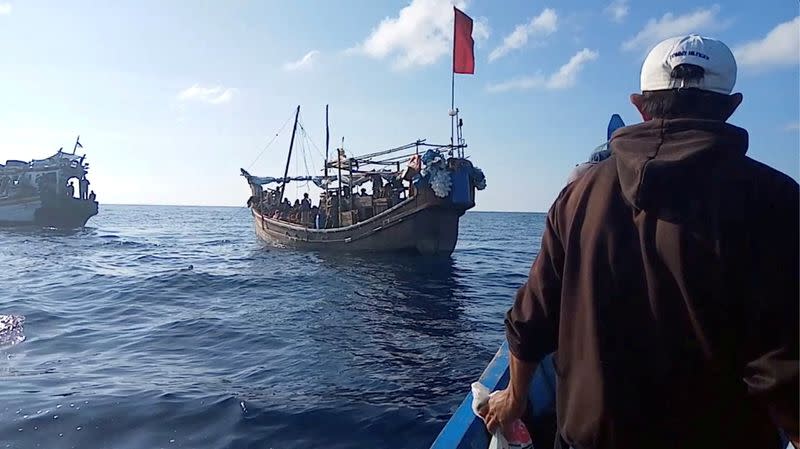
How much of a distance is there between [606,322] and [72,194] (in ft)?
167

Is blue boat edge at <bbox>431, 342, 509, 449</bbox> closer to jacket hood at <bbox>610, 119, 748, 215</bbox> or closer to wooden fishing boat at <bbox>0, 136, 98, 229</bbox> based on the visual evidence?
jacket hood at <bbox>610, 119, 748, 215</bbox>

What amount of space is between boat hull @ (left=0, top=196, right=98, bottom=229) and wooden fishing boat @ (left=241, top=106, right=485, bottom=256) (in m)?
23.6

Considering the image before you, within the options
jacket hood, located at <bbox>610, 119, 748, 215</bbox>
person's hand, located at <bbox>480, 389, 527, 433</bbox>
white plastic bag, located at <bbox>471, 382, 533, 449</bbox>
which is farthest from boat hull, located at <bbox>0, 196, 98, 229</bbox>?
jacket hood, located at <bbox>610, 119, 748, 215</bbox>

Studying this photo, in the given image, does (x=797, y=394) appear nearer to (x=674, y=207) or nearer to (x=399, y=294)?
(x=674, y=207)

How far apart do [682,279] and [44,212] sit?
4959 cm

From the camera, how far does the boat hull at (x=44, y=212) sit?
41.9 m

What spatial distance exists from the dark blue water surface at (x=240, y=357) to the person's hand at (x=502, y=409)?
11.0ft

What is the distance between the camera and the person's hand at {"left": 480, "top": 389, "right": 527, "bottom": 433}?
85.4 inches

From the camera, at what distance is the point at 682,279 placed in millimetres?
1480

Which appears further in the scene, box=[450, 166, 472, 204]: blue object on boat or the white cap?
box=[450, 166, 472, 204]: blue object on boat

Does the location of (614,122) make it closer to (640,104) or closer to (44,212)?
(640,104)

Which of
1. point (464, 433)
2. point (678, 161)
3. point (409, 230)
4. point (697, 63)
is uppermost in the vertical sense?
point (697, 63)

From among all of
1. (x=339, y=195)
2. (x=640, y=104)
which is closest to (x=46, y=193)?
(x=339, y=195)

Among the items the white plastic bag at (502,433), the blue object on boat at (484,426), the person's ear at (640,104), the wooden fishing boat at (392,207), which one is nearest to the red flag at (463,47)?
the wooden fishing boat at (392,207)
